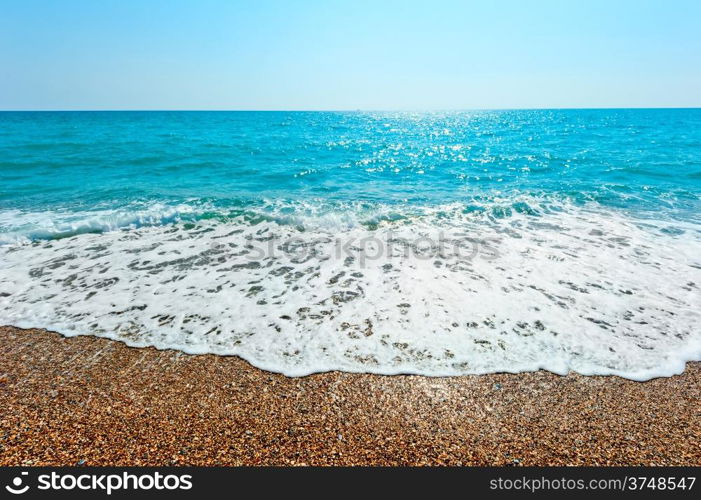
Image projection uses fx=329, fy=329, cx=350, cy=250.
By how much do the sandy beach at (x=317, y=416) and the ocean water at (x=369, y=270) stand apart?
1.04 feet

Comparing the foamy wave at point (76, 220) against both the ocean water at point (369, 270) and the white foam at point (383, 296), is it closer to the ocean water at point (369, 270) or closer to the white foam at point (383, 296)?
the ocean water at point (369, 270)

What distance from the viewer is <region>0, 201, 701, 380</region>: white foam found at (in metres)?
4.32

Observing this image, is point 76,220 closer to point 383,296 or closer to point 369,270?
point 369,270

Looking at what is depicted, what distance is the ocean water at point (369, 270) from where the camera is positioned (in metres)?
4.45

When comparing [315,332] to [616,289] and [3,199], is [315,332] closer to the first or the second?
[616,289]

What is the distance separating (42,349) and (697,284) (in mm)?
10564

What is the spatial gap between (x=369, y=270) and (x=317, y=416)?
3749 mm

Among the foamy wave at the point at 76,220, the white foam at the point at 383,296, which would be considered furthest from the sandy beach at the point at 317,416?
the foamy wave at the point at 76,220

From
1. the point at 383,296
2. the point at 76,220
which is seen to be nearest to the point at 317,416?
the point at 383,296

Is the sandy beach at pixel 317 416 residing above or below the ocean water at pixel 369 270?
below

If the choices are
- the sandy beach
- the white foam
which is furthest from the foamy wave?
the sandy beach

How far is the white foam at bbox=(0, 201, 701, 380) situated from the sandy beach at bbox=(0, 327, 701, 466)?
1.03 feet

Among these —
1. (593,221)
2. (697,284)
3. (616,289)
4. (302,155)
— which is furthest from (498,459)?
(302,155)

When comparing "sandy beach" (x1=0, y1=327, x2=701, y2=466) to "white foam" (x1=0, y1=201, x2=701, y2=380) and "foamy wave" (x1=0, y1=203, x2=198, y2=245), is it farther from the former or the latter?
"foamy wave" (x1=0, y1=203, x2=198, y2=245)
